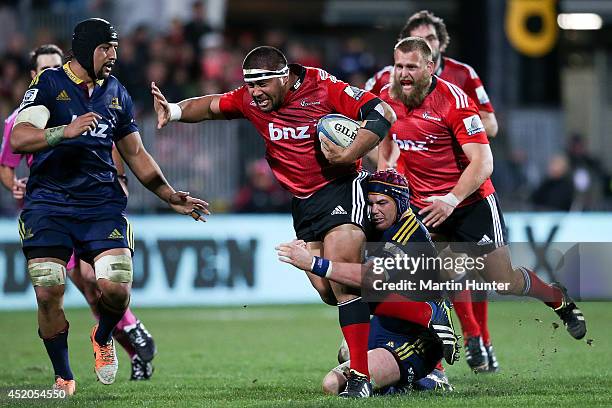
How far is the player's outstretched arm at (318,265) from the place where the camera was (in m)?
7.42

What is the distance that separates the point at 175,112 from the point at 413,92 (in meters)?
1.88

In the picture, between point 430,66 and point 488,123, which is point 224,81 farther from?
point 430,66

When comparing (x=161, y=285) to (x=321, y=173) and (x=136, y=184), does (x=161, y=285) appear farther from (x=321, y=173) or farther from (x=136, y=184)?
(x=321, y=173)

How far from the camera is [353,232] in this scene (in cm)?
803

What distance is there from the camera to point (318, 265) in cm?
757

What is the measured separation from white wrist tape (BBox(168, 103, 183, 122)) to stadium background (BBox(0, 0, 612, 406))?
214 centimetres

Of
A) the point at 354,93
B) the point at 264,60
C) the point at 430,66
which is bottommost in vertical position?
the point at 354,93

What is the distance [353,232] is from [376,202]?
31 centimetres

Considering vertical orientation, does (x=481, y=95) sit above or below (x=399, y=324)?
above

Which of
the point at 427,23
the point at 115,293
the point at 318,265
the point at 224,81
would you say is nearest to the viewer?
the point at 318,265

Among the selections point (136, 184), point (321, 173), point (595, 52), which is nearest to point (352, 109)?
point (321, 173)

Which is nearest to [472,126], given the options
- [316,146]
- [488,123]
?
[488,123]

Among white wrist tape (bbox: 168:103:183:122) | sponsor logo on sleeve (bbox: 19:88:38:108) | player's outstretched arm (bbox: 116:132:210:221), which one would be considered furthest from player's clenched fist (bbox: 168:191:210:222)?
sponsor logo on sleeve (bbox: 19:88:38:108)

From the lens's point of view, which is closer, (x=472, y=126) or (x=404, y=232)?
(x=404, y=232)
